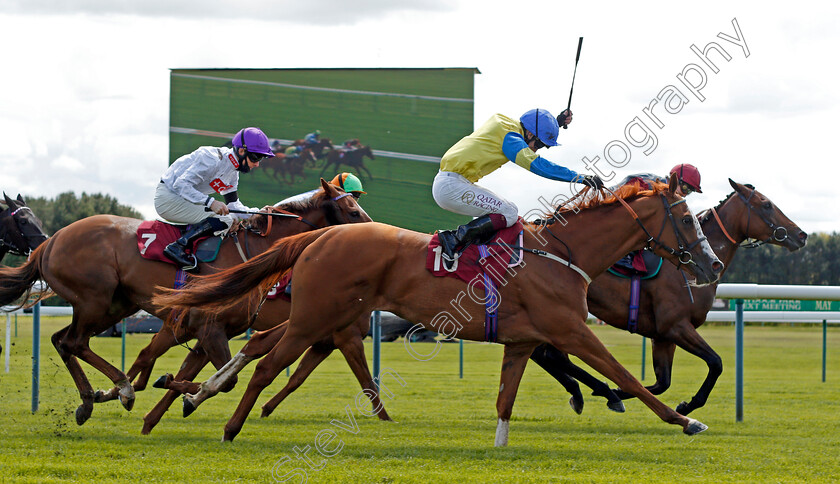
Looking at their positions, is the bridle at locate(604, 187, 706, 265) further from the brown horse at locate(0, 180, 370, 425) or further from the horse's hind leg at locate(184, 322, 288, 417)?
the horse's hind leg at locate(184, 322, 288, 417)

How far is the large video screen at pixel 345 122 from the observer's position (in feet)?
71.1

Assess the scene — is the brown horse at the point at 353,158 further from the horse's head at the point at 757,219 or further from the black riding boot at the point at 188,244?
the black riding boot at the point at 188,244

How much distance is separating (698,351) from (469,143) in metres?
2.78

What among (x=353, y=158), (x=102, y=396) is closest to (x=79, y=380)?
(x=102, y=396)

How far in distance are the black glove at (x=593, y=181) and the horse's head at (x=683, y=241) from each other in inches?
16.5

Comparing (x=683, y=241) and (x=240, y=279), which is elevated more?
(x=683, y=241)

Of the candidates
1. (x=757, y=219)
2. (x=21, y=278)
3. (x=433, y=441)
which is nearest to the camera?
(x=433, y=441)

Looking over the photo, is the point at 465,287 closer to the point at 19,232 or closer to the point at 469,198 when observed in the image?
the point at 469,198

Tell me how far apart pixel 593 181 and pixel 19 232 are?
6391 millimetres

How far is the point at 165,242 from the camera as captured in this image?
6.91 m

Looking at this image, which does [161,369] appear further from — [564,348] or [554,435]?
[564,348]

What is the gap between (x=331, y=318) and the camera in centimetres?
548

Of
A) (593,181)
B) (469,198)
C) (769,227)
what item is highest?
(593,181)

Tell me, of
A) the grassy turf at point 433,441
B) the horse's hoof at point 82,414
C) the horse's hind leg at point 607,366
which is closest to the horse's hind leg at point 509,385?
the grassy turf at point 433,441
